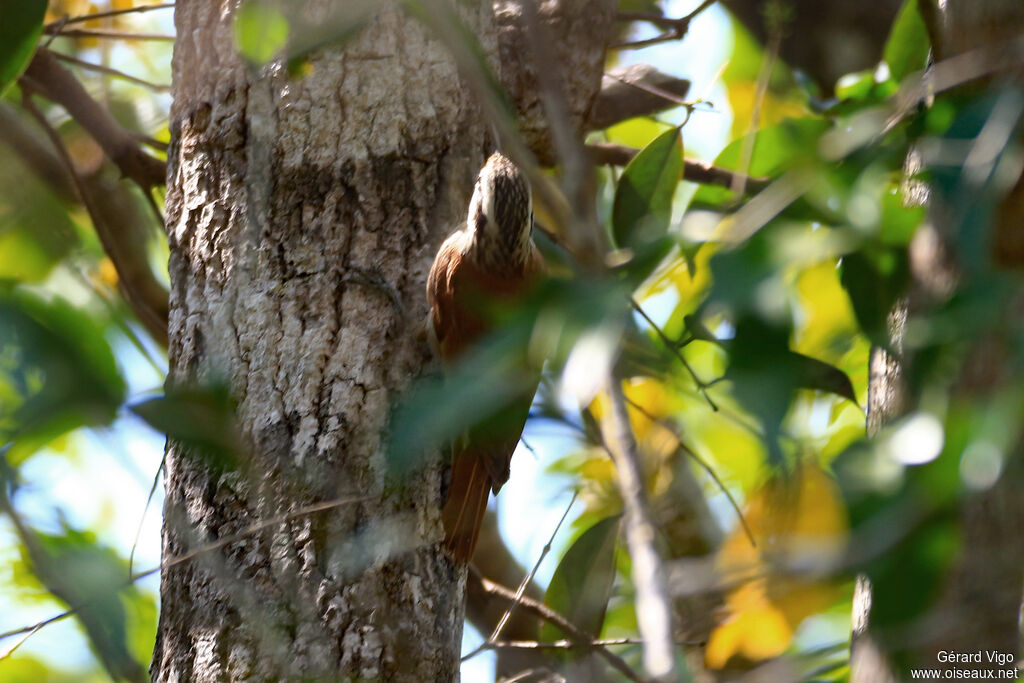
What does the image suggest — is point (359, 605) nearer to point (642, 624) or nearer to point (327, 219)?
point (327, 219)

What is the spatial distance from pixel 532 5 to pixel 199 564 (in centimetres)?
111

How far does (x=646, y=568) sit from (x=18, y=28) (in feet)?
5.65

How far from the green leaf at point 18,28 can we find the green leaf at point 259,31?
0.85m

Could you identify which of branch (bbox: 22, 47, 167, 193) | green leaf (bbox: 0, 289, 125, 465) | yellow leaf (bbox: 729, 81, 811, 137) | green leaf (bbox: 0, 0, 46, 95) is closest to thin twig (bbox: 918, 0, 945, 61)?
yellow leaf (bbox: 729, 81, 811, 137)

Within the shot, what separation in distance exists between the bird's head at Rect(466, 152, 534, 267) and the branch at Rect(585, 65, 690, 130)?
30.1 inches

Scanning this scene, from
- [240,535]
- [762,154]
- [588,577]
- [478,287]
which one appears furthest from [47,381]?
[762,154]

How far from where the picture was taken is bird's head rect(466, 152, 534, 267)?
84.5 inches

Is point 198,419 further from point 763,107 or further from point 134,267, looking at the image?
point 763,107

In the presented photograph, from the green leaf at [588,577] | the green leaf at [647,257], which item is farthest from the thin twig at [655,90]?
the green leaf at [647,257]

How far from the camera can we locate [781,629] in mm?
2477

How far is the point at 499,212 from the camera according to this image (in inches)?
85.0

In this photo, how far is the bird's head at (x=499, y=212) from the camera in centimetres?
215

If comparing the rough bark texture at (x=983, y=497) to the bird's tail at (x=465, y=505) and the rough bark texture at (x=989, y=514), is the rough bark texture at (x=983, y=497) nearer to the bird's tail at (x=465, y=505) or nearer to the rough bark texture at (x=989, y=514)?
the rough bark texture at (x=989, y=514)

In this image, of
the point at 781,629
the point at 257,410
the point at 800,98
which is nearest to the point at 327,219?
the point at 257,410
